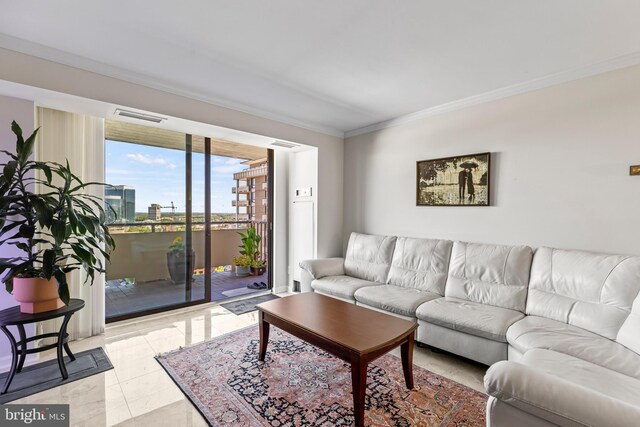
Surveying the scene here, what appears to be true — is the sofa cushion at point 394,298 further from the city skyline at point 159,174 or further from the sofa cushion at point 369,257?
the city skyline at point 159,174

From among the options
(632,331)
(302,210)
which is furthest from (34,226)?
(632,331)

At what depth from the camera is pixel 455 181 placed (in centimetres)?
345

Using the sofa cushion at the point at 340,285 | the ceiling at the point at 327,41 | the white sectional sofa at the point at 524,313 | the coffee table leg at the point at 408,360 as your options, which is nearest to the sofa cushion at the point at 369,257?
the white sectional sofa at the point at 524,313

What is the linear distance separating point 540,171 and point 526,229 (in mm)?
589

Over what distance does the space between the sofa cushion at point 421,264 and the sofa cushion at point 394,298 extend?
12 centimetres

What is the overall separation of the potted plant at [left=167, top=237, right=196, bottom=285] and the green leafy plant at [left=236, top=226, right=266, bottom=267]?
4.52 feet

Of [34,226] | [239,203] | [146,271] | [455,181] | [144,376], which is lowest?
[144,376]

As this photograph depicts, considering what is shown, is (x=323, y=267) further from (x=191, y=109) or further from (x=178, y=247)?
(x=191, y=109)

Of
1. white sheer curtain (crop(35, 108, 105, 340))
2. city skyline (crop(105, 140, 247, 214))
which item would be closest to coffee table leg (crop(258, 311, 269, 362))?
white sheer curtain (crop(35, 108, 105, 340))

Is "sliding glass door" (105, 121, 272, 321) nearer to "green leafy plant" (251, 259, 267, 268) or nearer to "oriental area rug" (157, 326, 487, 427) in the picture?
"green leafy plant" (251, 259, 267, 268)

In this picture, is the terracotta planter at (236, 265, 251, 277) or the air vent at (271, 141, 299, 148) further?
the terracotta planter at (236, 265, 251, 277)

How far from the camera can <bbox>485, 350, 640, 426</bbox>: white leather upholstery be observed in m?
1.06

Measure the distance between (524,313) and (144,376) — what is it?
129 inches

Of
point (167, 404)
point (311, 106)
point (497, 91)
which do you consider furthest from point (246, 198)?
point (497, 91)
